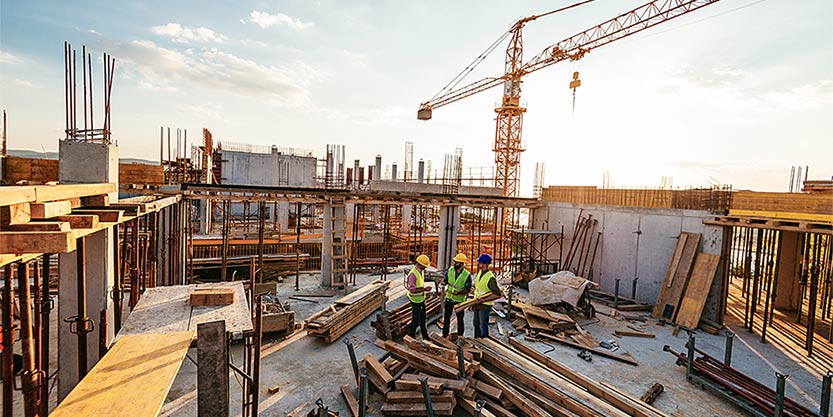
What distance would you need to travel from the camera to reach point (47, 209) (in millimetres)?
3164

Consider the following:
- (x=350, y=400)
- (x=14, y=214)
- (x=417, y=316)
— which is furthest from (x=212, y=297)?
(x=417, y=316)

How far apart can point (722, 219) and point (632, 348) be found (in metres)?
5.04

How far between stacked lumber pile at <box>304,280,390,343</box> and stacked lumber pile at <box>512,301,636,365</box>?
13.0 ft

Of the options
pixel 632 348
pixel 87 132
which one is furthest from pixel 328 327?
pixel 632 348

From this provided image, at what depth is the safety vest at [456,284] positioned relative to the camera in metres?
8.10

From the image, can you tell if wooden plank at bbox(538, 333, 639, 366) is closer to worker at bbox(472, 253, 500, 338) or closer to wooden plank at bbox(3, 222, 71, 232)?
worker at bbox(472, 253, 500, 338)

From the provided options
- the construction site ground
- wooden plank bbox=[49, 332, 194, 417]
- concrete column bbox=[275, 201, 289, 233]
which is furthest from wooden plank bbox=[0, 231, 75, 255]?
concrete column bbox=[275, 201, 289, 233]

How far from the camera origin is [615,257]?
14445mm

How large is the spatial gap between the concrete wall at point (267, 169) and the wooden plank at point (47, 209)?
25.6 metres

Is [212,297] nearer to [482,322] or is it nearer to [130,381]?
[130,381]

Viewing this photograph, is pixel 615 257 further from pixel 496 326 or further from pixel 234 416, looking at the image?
pixel 234 416

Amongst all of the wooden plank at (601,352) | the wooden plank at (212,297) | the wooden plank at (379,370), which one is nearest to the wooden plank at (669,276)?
the wooden plank at (601,352)

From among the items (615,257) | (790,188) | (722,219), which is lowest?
(615,257)

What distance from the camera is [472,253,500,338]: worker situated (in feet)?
26.1
